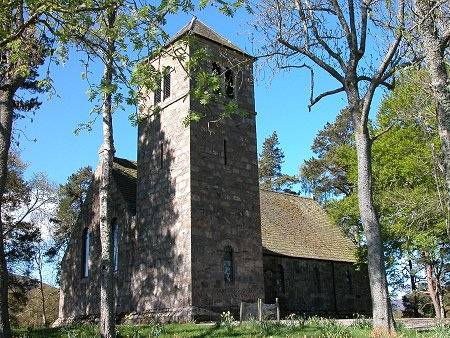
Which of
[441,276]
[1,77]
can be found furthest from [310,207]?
[1,77]

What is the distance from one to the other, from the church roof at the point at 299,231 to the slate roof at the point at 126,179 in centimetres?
682

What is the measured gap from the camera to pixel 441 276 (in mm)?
27156

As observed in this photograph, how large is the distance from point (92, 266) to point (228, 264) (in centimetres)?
788

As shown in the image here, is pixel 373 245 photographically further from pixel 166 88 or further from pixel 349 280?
pixel 349 280

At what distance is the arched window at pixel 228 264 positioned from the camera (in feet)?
62.7

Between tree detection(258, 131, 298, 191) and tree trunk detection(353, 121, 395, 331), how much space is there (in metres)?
43.1

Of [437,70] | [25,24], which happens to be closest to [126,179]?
[25,24]

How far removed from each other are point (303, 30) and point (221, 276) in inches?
382

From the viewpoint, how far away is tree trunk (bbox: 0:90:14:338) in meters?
11.9

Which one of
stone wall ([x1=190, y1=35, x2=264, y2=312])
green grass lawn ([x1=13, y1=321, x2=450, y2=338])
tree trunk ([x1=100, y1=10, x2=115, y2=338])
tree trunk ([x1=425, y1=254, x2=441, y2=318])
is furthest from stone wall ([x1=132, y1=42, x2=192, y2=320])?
tree trunk ([x1=425, y1=254, x2=441, y2=318])

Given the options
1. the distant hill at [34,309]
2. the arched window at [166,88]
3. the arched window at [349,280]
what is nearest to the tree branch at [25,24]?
the arched window at [166,88]

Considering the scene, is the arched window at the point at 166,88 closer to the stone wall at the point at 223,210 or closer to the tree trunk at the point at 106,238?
the stone wall at the point at 223,210

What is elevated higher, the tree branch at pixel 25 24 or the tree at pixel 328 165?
the tree at pixel 328 165

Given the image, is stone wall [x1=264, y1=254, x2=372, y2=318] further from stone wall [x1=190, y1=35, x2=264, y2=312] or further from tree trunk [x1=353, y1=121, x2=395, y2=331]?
tree trunk [x1=353, y1=121, x2=395, y2=331]
